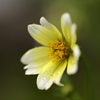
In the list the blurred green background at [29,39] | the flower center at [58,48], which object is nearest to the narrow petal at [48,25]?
the flower center at [58,48]

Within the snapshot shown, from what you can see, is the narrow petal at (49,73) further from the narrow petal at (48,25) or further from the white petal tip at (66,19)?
the white petal tip at (66,19)

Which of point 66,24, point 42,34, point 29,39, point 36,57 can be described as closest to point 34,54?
point 36,57

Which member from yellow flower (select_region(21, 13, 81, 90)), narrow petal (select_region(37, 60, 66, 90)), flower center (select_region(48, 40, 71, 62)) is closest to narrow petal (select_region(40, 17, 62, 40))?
yellow flower (select_region(21, 13, 81, 90))

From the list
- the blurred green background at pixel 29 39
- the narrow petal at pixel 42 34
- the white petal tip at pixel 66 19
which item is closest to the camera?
the white petal tip at pixel 66 19

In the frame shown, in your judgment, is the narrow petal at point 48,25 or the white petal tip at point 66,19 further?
the narrow petal at point 48,25

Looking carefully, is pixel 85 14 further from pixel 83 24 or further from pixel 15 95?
pixel 15 95

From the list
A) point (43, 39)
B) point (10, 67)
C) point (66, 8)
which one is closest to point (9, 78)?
point (10, 67)

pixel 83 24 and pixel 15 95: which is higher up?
pixel 83 24
